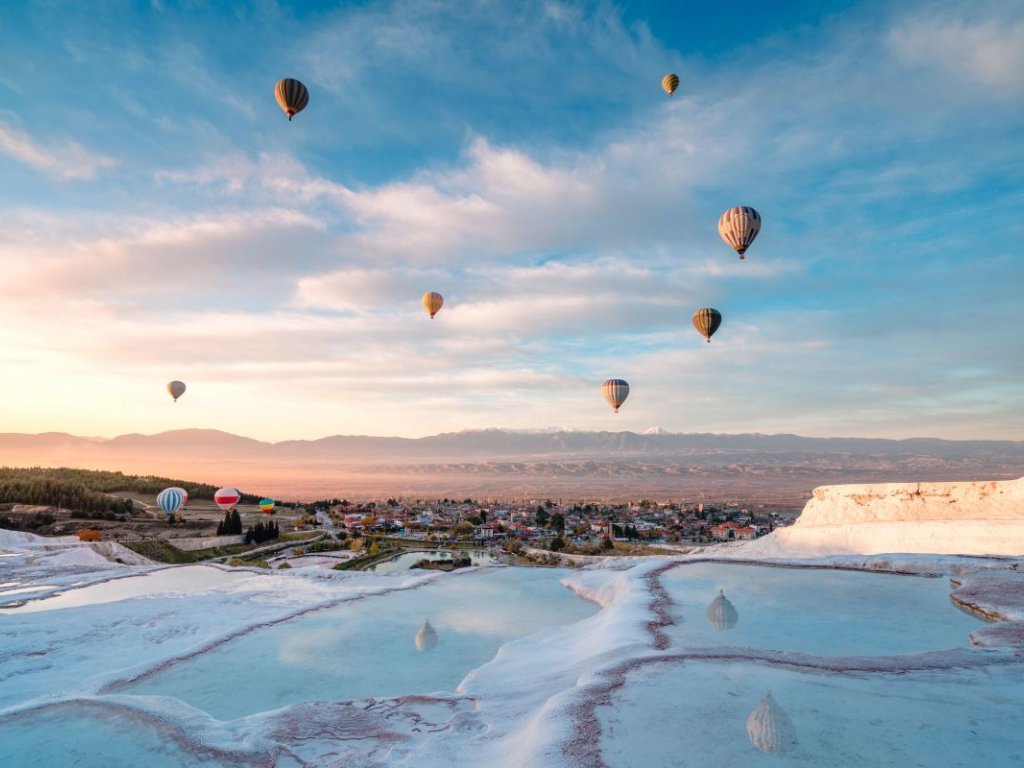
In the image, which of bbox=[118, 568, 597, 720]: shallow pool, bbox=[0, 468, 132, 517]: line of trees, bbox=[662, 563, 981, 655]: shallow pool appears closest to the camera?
bbox=[118, 568, 597, 720]: shallow pool

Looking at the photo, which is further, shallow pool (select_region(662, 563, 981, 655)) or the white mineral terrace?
shallow pool (select_region(662, 563, 981, 655))

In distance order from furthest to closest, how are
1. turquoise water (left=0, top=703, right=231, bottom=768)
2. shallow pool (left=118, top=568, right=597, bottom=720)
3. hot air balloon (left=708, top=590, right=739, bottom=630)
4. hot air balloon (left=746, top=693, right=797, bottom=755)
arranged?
hot air balloon (left=708, top=590, right=739, bottom=630) < shallow pool (left=118, top=568, right=597, bottom=720) < turquoise water (left=0, top=703, right=231, bottom=768) < hot air balloon (left=746, top=693, right=797, bottom=755)

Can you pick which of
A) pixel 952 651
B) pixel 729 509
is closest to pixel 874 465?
pixel 729 509

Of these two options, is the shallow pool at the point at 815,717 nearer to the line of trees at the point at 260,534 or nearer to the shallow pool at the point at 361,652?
the shallow pool at the point at 361,652

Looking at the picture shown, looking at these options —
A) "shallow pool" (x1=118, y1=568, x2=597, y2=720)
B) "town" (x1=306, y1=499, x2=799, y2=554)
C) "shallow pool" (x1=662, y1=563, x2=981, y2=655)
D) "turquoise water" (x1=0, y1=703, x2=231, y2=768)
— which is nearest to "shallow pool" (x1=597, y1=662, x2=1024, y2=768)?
"shallow pool" (x1=662, y1=563, x2=981, y2=655)

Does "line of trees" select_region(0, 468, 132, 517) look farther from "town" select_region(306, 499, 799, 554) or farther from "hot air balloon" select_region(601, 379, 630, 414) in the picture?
"hot air balloon" select_region(601, 379, 630, 414)

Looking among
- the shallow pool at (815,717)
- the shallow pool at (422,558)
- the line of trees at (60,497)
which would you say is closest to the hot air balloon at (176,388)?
the line of trees at (60,497)
